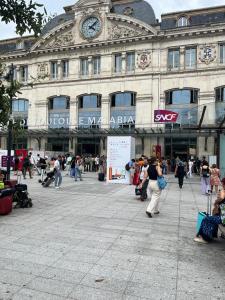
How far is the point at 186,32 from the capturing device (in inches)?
1377

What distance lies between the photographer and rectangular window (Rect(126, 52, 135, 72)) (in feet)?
123

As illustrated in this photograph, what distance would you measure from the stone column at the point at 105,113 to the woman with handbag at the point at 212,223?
102 ft

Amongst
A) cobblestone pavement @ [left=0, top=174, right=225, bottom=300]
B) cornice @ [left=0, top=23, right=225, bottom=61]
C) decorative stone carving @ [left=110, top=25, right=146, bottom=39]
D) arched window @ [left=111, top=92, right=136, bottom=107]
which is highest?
decorative stone carving @ [left=110, top=25, right=146, bottom=39]

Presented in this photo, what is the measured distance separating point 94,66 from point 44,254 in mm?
35748

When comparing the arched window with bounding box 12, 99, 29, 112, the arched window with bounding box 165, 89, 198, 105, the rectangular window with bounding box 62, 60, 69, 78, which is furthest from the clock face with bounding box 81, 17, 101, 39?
the arched window with bounding box 12, 99, 29, 112

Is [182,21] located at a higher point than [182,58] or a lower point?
higher

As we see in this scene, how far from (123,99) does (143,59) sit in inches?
197

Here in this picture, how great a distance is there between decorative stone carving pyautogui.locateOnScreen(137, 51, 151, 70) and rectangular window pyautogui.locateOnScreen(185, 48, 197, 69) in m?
4.13

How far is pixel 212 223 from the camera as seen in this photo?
6801 mm

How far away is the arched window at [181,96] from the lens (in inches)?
1388

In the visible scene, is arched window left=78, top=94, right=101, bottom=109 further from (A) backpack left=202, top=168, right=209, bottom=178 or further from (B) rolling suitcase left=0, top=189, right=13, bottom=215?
(B) rolling suitcase left=0, top=189, right=13, bottom=215

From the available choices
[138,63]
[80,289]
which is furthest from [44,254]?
[138,63]

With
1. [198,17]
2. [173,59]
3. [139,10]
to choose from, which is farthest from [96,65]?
[198,17]

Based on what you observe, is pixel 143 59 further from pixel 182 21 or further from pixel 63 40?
pixel 63 40
